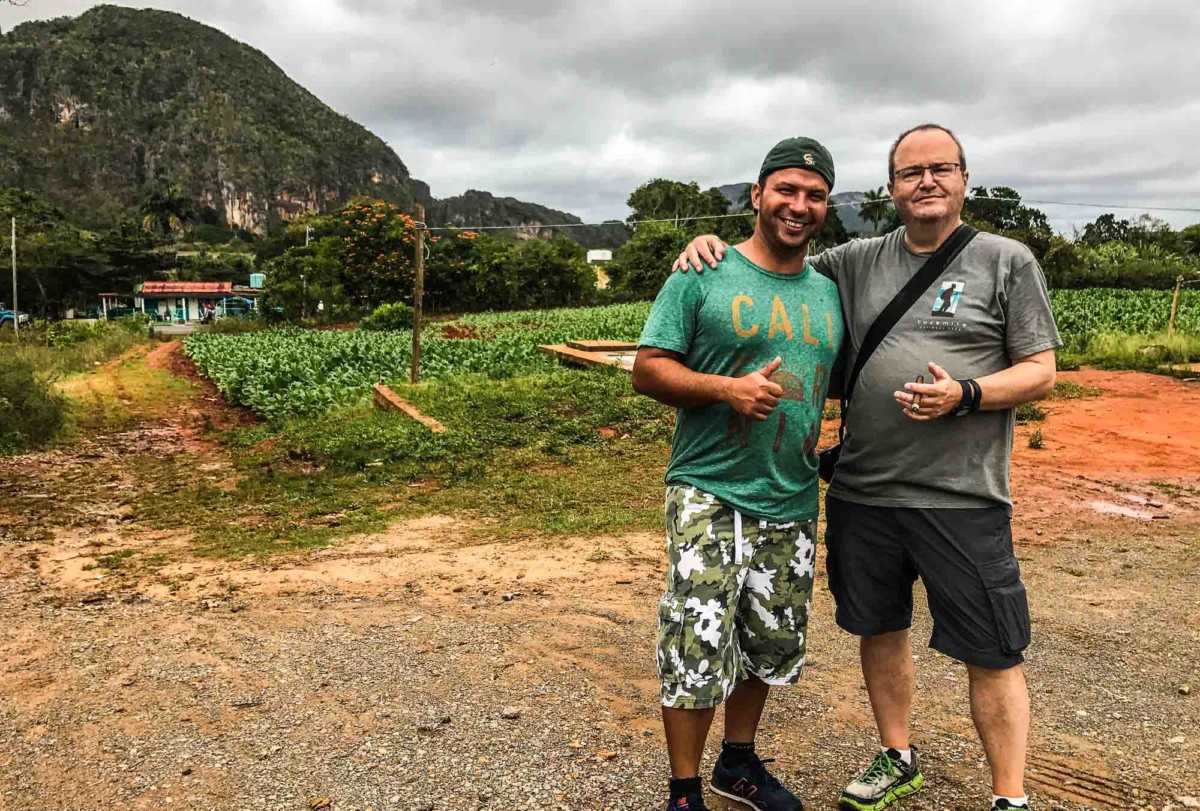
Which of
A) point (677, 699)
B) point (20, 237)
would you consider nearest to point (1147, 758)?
point (677, 699)

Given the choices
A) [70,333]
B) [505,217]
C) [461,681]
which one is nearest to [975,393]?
[461,681]

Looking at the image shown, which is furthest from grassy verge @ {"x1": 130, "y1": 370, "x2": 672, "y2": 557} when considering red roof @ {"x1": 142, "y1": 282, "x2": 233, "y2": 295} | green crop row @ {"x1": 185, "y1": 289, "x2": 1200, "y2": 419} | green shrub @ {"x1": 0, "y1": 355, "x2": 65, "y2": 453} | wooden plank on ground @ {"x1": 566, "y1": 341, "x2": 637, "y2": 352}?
red roof @ {"x1": 142, "y1": 282, "x2": 233, "y2": 295}

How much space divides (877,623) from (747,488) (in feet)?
1.95

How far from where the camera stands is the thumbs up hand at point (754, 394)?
6.95 ft

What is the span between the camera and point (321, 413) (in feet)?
41.3

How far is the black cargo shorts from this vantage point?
2.22 metres

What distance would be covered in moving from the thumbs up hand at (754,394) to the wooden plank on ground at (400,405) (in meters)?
Answer: 8.24

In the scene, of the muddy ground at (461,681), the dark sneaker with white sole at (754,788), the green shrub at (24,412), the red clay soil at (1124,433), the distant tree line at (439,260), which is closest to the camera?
the dark sneaker with white sole at (754,788)

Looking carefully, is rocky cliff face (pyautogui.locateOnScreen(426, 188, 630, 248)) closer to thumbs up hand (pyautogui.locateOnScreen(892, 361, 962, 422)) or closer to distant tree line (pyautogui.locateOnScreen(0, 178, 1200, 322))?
distant tree line (pyautogui.locateOnScreen(0, 178, 1200, 322))

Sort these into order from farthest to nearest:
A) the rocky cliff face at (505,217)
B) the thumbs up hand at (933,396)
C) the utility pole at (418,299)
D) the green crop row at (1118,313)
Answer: the rocky cliff face at (505,217)
the green crop row at (1118,313)
the utility pole at (418,299)
the thumbs up hand at (933,396)

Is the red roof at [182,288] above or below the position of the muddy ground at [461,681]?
above

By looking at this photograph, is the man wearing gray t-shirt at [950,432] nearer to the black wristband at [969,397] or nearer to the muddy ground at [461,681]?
the black wristband at [969,397]

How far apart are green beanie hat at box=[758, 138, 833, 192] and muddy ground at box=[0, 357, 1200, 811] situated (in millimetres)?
1886

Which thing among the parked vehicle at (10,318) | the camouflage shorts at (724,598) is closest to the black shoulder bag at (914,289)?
the camouflage shorts at (724,598)
